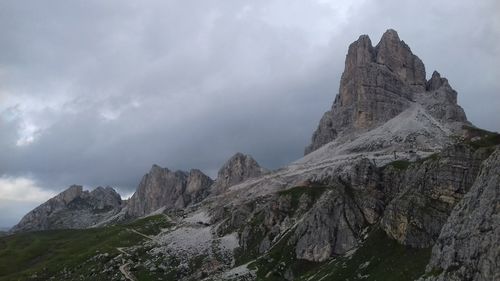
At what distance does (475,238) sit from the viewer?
71.4 m

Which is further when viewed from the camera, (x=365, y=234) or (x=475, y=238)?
(x=365, y=234)

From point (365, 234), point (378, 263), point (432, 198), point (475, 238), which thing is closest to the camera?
point (475, 238)

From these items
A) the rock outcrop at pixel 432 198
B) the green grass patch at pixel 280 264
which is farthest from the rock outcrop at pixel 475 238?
the green grass patch at pixel 280 264

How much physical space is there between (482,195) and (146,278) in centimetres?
11341

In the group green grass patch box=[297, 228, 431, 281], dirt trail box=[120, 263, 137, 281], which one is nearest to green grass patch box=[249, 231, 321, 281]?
green grass patch box=[297, 228, 431, 281]

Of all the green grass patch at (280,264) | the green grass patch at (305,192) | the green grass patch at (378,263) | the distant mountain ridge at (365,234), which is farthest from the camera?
the green grass patch at (305,192)

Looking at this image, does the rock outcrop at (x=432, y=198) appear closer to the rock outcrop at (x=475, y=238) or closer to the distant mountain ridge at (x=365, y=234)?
the distant mountain ridge at (x=365, y=234)

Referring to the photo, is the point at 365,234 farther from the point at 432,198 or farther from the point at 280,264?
the point at 280,264

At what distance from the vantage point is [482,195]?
7512 cm

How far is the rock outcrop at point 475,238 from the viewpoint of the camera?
66.4 m

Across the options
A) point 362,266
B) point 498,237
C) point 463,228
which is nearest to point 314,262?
point 362,266

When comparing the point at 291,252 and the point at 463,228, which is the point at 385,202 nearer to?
the point at 291,252

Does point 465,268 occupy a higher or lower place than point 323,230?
lower

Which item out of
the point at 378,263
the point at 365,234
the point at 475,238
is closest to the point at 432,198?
the point at 378,263
